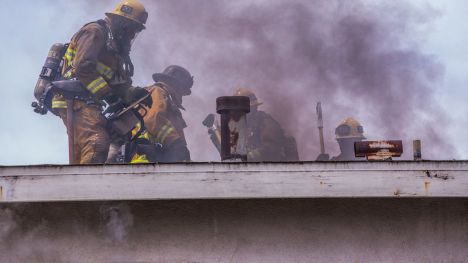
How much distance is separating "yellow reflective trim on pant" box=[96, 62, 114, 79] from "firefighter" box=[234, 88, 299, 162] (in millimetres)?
3182

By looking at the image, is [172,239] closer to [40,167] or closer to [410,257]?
[40,167]

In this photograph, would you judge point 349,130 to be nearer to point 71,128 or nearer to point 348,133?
point 348,133

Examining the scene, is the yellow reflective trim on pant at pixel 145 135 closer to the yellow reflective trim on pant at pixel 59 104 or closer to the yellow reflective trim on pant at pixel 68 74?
the yellow reflective trim on pant at pixel 59 104

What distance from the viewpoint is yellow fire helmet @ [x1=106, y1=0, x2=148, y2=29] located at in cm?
1339

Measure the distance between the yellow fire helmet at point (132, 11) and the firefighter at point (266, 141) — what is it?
300 centimetres

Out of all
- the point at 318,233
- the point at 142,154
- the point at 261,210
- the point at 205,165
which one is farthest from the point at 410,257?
the point at 142,154

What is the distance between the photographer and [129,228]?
16.6ft

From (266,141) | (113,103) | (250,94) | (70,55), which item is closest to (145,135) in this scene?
(113,103)

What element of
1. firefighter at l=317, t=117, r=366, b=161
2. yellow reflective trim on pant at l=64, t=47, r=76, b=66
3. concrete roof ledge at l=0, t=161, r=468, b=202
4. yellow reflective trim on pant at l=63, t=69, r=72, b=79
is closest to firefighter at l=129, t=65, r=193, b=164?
yellow reflective trim on pant at l=63, t=69, r=72, b=79

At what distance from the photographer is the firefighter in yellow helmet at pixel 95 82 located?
12.3 meters

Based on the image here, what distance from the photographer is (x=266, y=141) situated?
14648 millimetres

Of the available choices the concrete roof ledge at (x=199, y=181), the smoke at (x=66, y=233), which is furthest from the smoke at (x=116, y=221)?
the concrete roof ledge at (x=199, y=181)

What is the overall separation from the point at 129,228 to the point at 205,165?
2.51 ft

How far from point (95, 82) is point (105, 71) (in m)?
0.33
